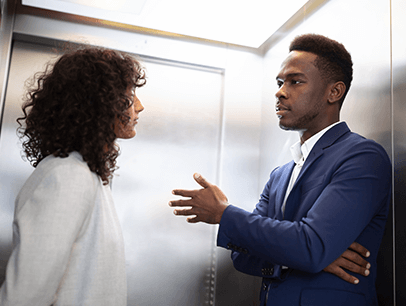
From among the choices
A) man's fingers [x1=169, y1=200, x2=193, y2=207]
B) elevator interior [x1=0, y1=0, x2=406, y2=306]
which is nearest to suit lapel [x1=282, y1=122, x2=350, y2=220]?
man's fingers [x1=169, y1=200, x2=193, y2=207]

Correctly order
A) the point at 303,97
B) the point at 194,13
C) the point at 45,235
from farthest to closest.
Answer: the point at 194,13, the point at 303,97, the point at 45,235

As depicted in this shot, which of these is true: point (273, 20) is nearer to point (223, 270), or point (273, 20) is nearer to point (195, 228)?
point (195, 228)

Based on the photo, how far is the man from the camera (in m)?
1.10

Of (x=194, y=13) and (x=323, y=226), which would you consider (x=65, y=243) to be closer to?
(x=323, y=226)

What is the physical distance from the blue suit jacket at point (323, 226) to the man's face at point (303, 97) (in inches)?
7.5

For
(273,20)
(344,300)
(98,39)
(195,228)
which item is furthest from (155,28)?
(344,300)

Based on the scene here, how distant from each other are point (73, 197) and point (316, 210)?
0.71 m

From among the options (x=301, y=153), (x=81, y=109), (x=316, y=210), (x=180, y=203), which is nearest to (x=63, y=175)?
(x=81, y=109)

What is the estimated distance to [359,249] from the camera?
1.17m

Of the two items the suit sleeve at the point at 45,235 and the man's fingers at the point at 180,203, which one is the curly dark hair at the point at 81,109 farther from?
the man's fingers at the point at 180,203

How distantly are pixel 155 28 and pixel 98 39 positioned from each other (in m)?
0.33

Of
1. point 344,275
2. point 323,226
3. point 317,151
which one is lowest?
point 344,275

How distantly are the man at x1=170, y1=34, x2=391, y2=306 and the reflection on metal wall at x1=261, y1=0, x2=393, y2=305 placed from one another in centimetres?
10

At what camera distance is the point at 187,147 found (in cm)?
224
